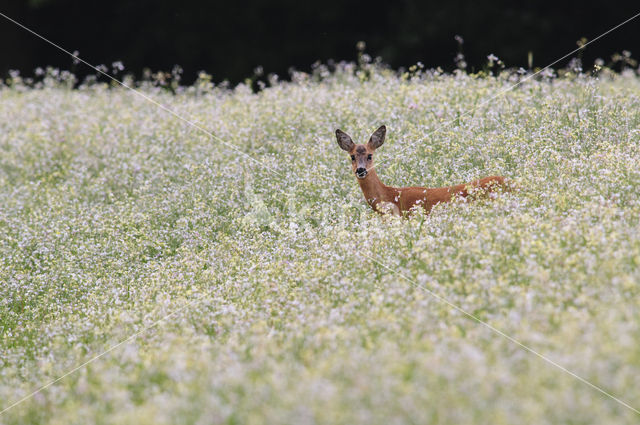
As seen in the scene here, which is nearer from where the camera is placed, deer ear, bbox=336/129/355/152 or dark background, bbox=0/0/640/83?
deer ear, bbox=336/129/355/152

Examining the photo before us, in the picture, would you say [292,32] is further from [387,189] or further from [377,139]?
[387,189]

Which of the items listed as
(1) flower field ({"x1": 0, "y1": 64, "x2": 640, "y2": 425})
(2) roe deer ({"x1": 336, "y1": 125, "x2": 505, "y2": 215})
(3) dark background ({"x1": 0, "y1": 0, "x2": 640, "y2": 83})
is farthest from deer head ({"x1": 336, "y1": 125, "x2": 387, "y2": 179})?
(3) dark background ({"x1": 0, "y1": 0, "x2": 640, "y2": 83})

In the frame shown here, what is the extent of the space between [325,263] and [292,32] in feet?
67.1

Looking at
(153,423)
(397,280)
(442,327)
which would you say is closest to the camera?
(153,423)

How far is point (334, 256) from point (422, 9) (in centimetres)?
1866

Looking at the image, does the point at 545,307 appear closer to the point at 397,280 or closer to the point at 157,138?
the point at 397,280

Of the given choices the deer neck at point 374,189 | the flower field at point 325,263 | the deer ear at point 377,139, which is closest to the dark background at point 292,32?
the flower field at point 325,263

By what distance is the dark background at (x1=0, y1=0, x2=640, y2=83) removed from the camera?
77.9 feet

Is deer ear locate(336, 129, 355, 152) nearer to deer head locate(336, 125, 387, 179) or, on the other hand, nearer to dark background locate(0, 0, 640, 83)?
deer head locate(336, 125, 387, 179)

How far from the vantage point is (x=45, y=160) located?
13945 mm

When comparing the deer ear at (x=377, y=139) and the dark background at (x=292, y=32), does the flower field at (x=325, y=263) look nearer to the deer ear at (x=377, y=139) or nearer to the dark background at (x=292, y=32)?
the deer ear at (x=377, y=139)

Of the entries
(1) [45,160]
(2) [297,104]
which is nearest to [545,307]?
(2) [297,104]

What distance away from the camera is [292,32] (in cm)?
2659

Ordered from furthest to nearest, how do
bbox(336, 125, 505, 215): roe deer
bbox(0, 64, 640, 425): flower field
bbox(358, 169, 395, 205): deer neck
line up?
bbox(358, 169, 395, 205): deer neck → bbox(336, 125, 505, 215): roe deer → bbox(0, 64, 640, 425): flower field
